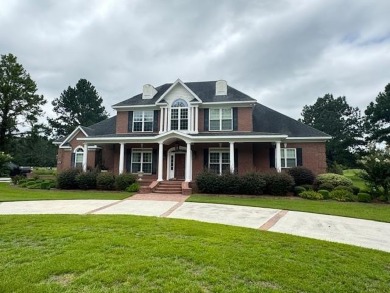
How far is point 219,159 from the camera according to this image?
20.9 m

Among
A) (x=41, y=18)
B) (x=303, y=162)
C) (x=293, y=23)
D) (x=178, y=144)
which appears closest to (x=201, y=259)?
(x=293, y=23)

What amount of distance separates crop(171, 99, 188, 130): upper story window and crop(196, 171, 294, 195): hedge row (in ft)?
18.3

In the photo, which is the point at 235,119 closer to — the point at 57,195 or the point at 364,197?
the point at 364,197

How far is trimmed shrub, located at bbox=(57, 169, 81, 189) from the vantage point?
63.2ft

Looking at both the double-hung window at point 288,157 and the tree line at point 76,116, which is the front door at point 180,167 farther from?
the tree line at point 76,116

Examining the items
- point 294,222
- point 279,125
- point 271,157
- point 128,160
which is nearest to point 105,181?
point 128,160

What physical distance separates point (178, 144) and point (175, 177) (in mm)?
2679

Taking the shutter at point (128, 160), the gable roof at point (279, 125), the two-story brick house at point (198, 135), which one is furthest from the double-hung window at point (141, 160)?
the gable roof at point (279, 125)

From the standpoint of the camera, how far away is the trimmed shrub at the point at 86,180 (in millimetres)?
18953

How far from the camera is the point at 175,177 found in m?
21.6

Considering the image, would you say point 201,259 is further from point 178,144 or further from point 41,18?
point 178,144

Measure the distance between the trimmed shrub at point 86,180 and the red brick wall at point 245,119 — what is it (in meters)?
11.5

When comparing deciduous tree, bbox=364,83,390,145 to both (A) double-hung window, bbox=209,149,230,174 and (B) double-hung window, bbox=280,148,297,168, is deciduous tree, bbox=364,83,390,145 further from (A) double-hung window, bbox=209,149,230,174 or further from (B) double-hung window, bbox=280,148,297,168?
(A) double-hung window, bbox=209,149,230,174

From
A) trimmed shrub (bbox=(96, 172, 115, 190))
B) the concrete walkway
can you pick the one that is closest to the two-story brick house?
trimmed shrub (bbox=(96, 172, 115, 190))
